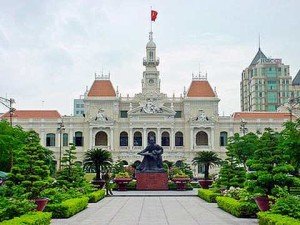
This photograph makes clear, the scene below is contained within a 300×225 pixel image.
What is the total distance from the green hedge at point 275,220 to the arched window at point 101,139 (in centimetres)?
7674

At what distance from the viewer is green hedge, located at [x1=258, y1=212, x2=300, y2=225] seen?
14.5 m

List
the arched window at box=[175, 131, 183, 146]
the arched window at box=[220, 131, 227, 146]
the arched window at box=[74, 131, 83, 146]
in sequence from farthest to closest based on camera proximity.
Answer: the arched window at box=[175, 131, 183, 146] < the arched window at box=[220, 131, 227, 146] < the arched window at box=[74, 131, 83, 146]

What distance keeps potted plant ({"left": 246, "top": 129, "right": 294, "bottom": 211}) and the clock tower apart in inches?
2800

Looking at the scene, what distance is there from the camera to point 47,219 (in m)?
17.1

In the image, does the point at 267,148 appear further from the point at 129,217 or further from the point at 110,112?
the point at 110,112

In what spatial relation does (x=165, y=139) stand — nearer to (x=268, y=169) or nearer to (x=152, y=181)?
(x=152, y=181)

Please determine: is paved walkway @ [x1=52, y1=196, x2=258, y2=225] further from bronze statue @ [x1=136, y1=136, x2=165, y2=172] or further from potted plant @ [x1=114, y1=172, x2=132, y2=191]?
potted plant @ [x1=114, y1=172, x2=132, y2=191]

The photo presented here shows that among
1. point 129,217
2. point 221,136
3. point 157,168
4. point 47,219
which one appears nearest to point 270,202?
point 129,217

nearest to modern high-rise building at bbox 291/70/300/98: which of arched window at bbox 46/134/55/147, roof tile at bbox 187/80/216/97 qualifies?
roof tile at bbox 187/80/216/97

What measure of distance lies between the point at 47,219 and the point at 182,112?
78334 mm

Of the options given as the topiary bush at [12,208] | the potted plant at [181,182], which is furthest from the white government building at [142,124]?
the topiary bush at [12,208]

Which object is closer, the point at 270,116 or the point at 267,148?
the point at 267,148

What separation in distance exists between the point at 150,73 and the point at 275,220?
269ft

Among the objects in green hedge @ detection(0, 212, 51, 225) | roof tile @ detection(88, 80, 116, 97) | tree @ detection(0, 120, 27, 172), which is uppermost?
roof tile @ detection(88, 80, 116, 97)
